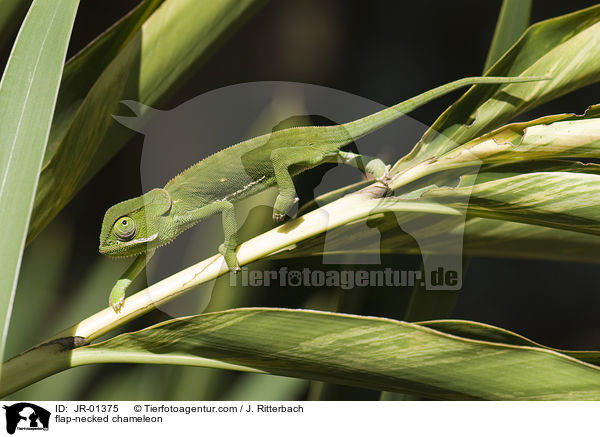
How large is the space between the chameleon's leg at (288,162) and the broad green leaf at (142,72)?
17 cm

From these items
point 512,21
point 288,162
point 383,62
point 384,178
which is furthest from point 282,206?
point 383,62

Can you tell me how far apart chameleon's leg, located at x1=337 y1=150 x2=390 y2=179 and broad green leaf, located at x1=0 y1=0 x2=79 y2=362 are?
326mm

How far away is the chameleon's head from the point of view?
59 centimetres

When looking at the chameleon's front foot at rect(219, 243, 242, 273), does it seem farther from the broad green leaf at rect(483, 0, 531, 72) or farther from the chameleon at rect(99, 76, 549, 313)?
the broad green leaf at rect(483, 0, 531, 72)

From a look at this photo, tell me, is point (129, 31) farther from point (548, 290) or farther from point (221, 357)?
point (548, 290)

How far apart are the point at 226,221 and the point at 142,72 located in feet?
0.68

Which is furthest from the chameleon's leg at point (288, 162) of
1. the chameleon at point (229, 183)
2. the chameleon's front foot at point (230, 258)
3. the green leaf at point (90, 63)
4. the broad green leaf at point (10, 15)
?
the broad green leaf at point (10, 15)

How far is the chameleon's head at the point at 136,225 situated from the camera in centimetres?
59

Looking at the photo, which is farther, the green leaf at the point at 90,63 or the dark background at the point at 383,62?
the dark background at the point at 383,62

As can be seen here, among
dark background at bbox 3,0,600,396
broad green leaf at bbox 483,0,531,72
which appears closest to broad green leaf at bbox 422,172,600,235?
broad green leaf at bbox 483,0,531,72

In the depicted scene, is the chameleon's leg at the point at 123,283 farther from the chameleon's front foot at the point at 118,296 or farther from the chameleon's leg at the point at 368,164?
the chameleon's leg at the point at 368,164
